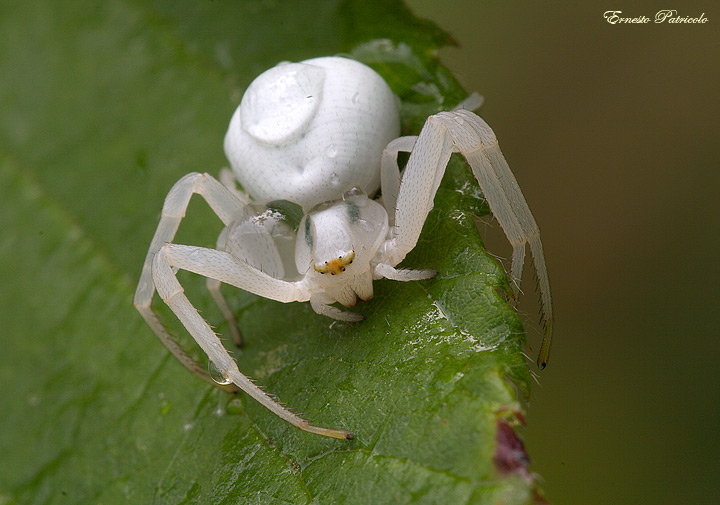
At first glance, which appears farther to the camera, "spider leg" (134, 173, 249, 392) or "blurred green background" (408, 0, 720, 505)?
"blurred green background" (408, 0, 720, 505)

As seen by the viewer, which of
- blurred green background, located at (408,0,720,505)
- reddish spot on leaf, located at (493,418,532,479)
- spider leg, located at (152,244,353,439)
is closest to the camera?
reddish spot on leaf, located at (493,418,532,479)

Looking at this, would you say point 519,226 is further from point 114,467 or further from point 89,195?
point 89,195

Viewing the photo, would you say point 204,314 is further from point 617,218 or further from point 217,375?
point 617,218

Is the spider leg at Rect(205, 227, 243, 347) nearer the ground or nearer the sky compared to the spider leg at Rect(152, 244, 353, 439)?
nearer the ground

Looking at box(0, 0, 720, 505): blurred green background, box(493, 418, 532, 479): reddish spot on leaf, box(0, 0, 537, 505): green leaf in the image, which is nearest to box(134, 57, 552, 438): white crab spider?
box(0, 0, 537, 505): green leaf

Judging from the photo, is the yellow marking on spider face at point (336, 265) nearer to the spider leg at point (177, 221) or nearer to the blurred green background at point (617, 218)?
the spider leg at point (177, 221)

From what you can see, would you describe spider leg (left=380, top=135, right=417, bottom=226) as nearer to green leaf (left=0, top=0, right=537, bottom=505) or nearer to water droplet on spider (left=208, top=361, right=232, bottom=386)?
green leaf (left=0, top=0, right=537, bottom=505)

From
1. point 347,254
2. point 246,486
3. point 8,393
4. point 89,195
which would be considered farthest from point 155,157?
point 246,486

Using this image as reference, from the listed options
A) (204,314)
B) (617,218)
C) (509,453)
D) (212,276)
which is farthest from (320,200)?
(617,218)

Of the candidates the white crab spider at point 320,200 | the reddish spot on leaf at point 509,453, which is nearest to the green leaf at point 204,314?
the reddish spot on leaf at point 509,453
